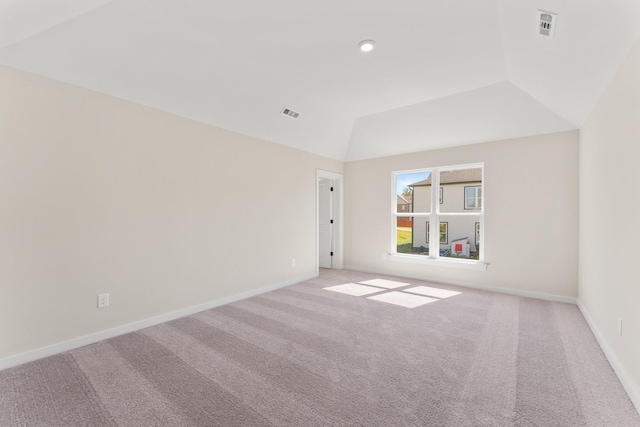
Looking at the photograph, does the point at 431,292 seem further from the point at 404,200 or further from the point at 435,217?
the point at 404,200

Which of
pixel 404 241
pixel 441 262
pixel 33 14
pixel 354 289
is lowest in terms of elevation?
pixel 354 289

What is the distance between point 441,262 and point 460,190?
1.69m

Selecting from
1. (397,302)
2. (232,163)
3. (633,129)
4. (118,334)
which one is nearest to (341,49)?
(232,163)

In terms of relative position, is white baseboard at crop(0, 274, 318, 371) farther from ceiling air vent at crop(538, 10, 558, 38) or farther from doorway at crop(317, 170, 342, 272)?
ceiling air vent at crop(538, 10, 558, 38)

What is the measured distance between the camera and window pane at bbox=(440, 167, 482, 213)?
5.18 m

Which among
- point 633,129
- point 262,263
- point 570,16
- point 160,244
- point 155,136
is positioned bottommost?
point 262,263

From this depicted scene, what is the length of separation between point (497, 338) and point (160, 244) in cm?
373

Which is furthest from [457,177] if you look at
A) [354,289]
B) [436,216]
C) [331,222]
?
[354,289]

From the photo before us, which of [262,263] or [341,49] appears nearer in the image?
[341,49]

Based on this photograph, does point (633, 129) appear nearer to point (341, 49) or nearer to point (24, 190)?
point (341, 49)

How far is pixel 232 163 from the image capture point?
3850 millimetres

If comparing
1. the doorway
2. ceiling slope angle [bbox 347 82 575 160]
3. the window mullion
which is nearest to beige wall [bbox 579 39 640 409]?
ceiling slope angle [bbox 347 82 575 160]

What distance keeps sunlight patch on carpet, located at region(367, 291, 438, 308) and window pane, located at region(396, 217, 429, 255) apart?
148 centimetres

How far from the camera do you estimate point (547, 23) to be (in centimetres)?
204
